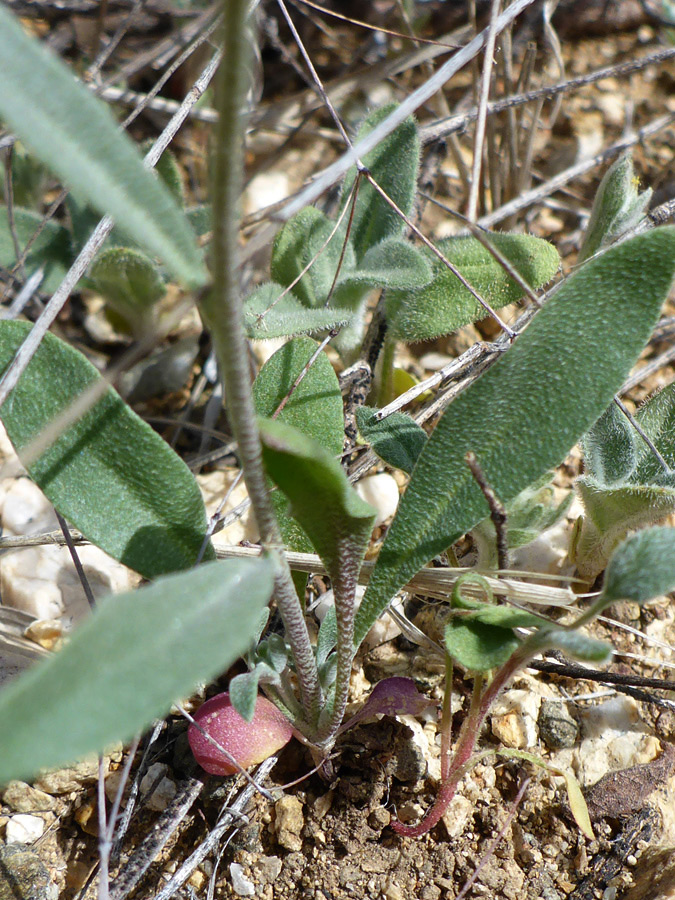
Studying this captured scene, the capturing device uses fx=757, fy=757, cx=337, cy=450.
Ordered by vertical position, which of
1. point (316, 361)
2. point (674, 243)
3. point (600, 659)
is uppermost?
point (674, 243)

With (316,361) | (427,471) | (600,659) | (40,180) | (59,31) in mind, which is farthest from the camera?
(59,31)

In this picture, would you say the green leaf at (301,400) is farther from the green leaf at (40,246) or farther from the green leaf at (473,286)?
the green leaf at (40,246)

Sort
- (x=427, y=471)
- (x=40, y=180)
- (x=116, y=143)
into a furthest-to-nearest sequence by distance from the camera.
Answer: (x=40, y=180)
(x=427, y=471)
(x=116, y=143)

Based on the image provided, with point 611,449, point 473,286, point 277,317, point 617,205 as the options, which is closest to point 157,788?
point 277,317

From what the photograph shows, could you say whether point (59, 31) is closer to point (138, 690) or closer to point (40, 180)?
point (40, 180)

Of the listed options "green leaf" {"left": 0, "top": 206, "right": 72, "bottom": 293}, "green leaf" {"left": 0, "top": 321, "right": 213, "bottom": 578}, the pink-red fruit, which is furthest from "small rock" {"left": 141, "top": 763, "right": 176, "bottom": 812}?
"green leaf" {"left": 0, "top": 206, "right": 72, "bottom": 293}

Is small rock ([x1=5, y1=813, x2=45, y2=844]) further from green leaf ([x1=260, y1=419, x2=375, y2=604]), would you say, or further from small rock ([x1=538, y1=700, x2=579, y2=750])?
small rock ([x1=538, y1=700, x2=579, y2=750])

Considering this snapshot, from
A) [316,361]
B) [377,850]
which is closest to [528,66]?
[316,361]
